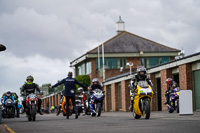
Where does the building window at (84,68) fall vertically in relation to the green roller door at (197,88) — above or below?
above

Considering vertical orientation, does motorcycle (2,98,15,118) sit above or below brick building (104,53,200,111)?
below

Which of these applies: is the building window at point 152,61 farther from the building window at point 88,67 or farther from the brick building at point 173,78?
the brick building at point 173,78

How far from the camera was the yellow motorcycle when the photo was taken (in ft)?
55.9

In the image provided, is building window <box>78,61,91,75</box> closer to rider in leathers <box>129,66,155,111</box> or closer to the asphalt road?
rider in leathers <box>129,66,155,111</box>

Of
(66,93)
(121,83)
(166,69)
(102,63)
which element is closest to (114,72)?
(102,63)

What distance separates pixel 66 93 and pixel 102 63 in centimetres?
4825

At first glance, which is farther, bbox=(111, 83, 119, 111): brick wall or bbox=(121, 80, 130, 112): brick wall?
bbox=(111, 83, 119, 111): brick wall

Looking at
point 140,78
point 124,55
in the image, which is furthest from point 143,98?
point 124,55

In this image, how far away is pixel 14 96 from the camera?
97.3ft

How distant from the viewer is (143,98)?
17.3 m

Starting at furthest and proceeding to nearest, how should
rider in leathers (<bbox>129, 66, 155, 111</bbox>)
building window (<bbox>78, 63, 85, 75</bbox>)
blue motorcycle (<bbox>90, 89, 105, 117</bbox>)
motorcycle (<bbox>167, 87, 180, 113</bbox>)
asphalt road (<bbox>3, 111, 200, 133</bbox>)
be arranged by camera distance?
building window (<bbox>78, 63, 85, 75</bbox>)
motorcycle (<bbox>167, 87, 180, 113</bbox>)
blue motorcycle (<bbox>90, 89, 105, 117</bbox>)
rider in leathers (<bbox>129, 66, 155, 111</bbox>)
asphalt road (<bbox>3, 111, 200, 133</bbox>)

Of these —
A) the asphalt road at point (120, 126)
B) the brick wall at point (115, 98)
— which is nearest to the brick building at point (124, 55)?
the brick wall at point (115, 98)

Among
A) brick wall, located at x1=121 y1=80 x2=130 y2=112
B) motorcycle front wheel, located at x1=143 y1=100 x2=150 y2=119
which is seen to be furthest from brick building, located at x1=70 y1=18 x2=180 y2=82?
motorcycle front wheel, located at x1=143 y1=100 x2=150 y2=119

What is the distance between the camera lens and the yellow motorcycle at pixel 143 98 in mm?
17047
